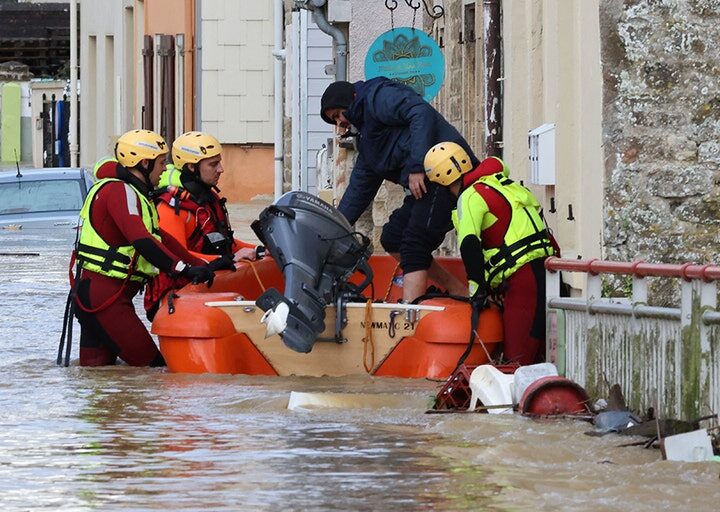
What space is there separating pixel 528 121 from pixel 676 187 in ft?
10.3

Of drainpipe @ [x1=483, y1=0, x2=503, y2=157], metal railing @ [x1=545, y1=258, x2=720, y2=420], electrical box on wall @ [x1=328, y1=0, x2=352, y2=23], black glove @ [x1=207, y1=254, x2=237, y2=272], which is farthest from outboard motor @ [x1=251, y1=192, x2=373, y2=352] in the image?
electrical box on wall @ [x1=328, y1=0, x2=352, y2=23]

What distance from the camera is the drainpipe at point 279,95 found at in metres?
26.2

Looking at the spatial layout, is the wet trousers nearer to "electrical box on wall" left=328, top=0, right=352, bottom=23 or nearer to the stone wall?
the stone wall

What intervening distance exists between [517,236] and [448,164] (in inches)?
25.9

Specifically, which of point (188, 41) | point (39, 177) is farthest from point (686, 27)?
point (188, 41)

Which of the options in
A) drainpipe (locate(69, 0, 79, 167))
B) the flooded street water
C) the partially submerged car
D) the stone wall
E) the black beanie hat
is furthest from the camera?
drainpipe (locate(69, 0, 79, 167))

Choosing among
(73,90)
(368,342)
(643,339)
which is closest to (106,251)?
(368,342)

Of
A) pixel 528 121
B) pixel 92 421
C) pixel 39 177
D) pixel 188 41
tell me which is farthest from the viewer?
pixel 188 41

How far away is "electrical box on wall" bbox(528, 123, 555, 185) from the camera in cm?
1187

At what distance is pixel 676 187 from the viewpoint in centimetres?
1048

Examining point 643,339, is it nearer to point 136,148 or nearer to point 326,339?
point 326,339

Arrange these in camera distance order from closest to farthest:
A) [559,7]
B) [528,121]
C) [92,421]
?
[92,421], [559,7], [528,121]

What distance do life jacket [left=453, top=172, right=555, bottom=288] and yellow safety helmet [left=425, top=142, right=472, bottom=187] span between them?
0.32 metres

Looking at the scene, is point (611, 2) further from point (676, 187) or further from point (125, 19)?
point (125, 19)
